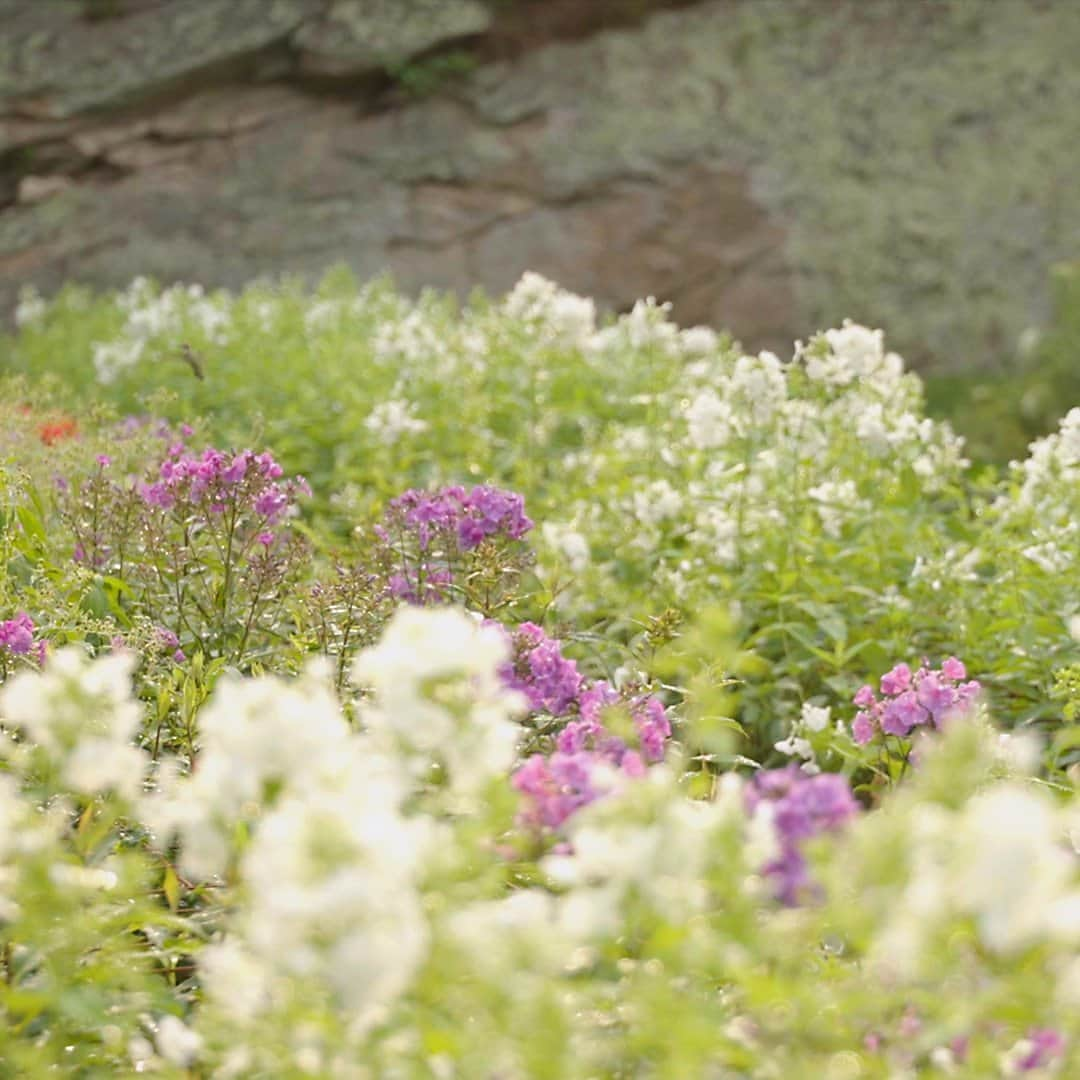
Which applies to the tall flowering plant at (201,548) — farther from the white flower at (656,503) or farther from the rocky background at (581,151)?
the rocky background at (581,151)

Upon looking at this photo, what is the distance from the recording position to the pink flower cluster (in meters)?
1.50

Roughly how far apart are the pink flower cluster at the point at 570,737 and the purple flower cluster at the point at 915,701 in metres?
0.39

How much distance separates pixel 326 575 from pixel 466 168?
22.7ft

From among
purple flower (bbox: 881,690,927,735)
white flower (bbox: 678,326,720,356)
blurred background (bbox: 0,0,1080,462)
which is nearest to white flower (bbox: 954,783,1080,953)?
purple flower (bbox: 881,690,927,735)

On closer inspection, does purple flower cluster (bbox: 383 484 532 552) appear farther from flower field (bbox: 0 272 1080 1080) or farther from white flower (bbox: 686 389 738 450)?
white flower (bbox: 686 389 738 450)

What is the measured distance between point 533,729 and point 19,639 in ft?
2.65

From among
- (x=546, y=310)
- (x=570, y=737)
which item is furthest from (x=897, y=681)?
(x=546, y=310)

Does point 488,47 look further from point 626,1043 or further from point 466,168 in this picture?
point 626,1043

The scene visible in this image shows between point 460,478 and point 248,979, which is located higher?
point 460,478

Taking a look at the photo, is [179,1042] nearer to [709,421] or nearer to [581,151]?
[709,421]

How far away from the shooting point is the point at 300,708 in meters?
1.22

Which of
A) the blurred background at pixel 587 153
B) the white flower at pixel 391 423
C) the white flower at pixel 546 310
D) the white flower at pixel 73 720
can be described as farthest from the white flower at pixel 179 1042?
the blurred background at pixel 587 153

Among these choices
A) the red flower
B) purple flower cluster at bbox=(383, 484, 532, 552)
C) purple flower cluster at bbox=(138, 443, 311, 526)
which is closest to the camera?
purple flower cluster at bbox=(138, 443, 311, 526)

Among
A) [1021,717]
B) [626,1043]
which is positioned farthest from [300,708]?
[1021,717]
